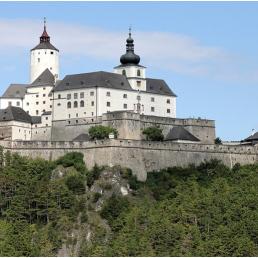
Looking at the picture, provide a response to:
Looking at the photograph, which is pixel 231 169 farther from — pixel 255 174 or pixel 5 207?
pixel 5 207

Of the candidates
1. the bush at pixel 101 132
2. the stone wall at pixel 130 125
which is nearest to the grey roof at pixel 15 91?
the stone wall at pixel 130 125

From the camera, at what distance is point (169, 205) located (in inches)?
3728

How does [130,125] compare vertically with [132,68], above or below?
below

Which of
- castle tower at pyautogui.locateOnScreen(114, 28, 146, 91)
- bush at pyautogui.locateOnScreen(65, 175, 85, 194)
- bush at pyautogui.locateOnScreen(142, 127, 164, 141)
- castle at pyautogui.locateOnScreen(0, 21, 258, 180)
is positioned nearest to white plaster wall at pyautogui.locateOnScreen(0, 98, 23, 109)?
castle at pyautogui.locateOnScreen(0, 21, 258, 180)

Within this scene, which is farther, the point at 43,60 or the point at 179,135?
the point at 43,60

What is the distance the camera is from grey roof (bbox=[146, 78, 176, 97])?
11131cm

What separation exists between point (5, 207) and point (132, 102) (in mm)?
16721

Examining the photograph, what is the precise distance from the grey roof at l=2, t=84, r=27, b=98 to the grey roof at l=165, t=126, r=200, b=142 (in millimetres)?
14784

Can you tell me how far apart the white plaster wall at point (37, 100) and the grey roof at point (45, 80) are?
0.46 metres

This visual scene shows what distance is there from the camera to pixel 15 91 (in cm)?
11550

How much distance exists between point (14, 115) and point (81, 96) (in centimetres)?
556

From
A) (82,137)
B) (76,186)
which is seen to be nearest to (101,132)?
(82,137)

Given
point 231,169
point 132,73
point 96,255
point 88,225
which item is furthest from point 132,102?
point 96,255

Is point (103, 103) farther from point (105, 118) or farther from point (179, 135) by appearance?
point (179, 135)
